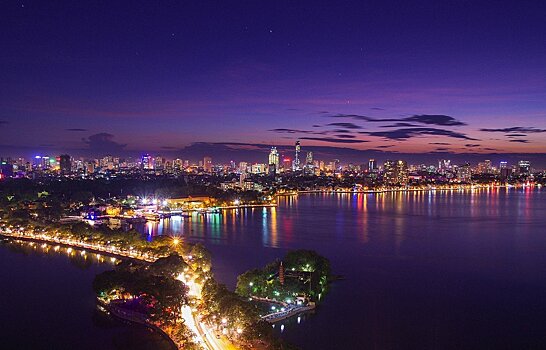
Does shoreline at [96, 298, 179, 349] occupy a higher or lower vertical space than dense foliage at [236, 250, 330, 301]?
lower

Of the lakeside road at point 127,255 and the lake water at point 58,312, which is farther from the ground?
the lakeside road at point 127,255

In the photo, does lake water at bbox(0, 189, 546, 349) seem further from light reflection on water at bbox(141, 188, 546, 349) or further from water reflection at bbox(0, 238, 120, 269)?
water reflection at bbox(0, 238, 120, 269)

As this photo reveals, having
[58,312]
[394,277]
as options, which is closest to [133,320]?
[58,312]

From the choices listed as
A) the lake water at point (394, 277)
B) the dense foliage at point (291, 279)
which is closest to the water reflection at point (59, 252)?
the lake water at point (394, 277)

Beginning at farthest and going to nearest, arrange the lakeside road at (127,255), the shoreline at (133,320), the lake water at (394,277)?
the lake water at (394,277) → the shoreline at (133,320) → the lakeside road at (127,255)

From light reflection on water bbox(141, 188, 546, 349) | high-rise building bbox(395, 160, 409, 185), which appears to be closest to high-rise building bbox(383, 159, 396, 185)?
high-rise building bbox(395, 160, 409, 185)

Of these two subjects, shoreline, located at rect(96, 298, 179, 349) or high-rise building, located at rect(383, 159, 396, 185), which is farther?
high-rise building, located at rect(383, 159, 396, 185)

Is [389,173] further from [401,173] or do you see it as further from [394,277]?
[394,277]

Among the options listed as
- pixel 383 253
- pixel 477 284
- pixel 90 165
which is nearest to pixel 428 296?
pixel 477 284

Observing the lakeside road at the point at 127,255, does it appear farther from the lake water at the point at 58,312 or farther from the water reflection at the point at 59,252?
the lake water at the point at 58,312
